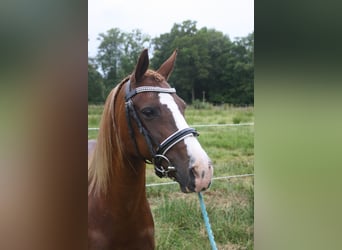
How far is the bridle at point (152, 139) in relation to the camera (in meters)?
1.15

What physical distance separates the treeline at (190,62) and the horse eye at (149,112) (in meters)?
0.14

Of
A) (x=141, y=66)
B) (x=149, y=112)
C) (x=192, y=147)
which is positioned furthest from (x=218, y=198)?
(x=141, y=66)

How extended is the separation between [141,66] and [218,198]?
1.72ft

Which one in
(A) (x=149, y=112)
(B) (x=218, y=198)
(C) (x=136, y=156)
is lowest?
(B) (x=218, y=198)

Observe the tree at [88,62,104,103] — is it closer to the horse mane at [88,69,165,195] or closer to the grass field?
the horse mane at [88,69,165,195]

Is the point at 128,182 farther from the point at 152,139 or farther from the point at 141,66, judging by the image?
the point at 141,66

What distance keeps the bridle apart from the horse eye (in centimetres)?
3

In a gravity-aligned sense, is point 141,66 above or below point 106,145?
above

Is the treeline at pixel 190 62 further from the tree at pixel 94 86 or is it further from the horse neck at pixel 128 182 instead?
the horse neck at pixel 128 182

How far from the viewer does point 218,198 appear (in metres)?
1.31

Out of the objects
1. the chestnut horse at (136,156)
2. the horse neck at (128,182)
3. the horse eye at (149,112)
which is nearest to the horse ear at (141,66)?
the chestnut horse at (136,156)

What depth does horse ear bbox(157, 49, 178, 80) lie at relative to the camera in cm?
123
